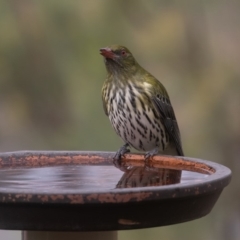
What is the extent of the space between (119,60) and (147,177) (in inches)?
77.1

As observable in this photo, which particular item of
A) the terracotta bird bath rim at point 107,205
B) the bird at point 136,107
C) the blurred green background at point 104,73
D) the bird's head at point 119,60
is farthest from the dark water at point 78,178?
the blurred green background at point 104,73

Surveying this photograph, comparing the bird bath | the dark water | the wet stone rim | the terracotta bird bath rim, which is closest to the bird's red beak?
the dark water

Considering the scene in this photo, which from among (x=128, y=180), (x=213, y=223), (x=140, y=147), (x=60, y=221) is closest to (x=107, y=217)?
(x=60, y=221)

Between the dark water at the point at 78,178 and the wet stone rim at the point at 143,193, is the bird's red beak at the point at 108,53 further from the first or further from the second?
the wet stone rim at the point at 143,193

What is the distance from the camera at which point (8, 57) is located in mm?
7750

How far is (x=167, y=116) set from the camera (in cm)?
509

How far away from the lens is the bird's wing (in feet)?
16.4

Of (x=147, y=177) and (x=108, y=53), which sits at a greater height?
(x=108, y=53)

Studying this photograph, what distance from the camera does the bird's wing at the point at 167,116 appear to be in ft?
16.4

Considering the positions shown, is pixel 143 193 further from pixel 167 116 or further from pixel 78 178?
pixel 167 116

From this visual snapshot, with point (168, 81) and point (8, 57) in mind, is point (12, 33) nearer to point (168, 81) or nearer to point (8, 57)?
point (8, 57)

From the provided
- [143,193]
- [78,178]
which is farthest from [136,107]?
[143,193]

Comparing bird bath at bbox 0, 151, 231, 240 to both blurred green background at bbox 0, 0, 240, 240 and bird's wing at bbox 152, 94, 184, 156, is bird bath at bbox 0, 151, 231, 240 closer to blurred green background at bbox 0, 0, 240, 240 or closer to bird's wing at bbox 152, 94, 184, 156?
bird's wing at bbox 152, 94, 184, 156

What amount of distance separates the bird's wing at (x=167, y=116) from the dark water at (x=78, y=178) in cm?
127
